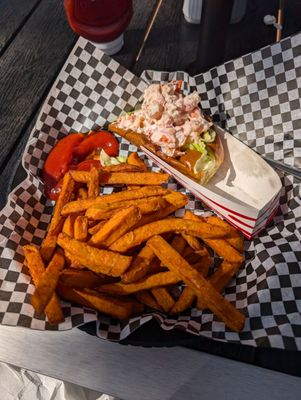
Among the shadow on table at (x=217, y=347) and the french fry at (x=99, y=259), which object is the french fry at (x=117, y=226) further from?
the shadow on table at (x=217, y=347)

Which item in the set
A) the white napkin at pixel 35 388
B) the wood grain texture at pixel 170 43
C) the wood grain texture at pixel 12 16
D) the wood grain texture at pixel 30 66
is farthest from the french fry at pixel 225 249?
the wood grain texture at pixel 12 16

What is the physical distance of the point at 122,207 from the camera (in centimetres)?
163

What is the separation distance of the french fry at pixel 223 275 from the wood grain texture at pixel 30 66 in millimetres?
1330

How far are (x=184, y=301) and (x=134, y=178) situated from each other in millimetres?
621

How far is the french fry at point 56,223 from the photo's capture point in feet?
5.15

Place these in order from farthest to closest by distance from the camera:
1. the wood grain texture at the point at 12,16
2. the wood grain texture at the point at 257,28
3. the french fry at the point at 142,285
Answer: the wood grain texture at the point at 12,16 < the wood grain texture at the point at 257,28 < the french fry at the point at 142,285

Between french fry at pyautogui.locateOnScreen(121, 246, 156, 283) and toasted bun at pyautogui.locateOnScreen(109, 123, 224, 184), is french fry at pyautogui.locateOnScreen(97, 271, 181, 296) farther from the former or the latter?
toasted bun at pyautogui.locateOnScreen(109, 123, 224, 184)

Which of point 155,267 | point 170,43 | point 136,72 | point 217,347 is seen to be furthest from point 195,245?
point 170,43

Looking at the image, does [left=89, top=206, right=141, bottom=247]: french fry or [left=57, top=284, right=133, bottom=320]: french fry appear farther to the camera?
[left=89, top=206, right=141, bottom=247]: french fry

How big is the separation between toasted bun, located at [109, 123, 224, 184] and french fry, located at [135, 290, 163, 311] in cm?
69

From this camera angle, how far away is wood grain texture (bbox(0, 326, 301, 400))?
55.2 inches

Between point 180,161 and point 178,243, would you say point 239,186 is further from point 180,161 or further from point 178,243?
point 178,243

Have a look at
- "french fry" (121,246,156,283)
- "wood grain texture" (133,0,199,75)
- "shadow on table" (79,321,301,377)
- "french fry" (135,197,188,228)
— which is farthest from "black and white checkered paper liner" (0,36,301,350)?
"wood grain texture" (133,0,199,75)

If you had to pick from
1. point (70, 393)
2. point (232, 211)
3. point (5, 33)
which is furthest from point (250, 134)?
point (5, 33)
